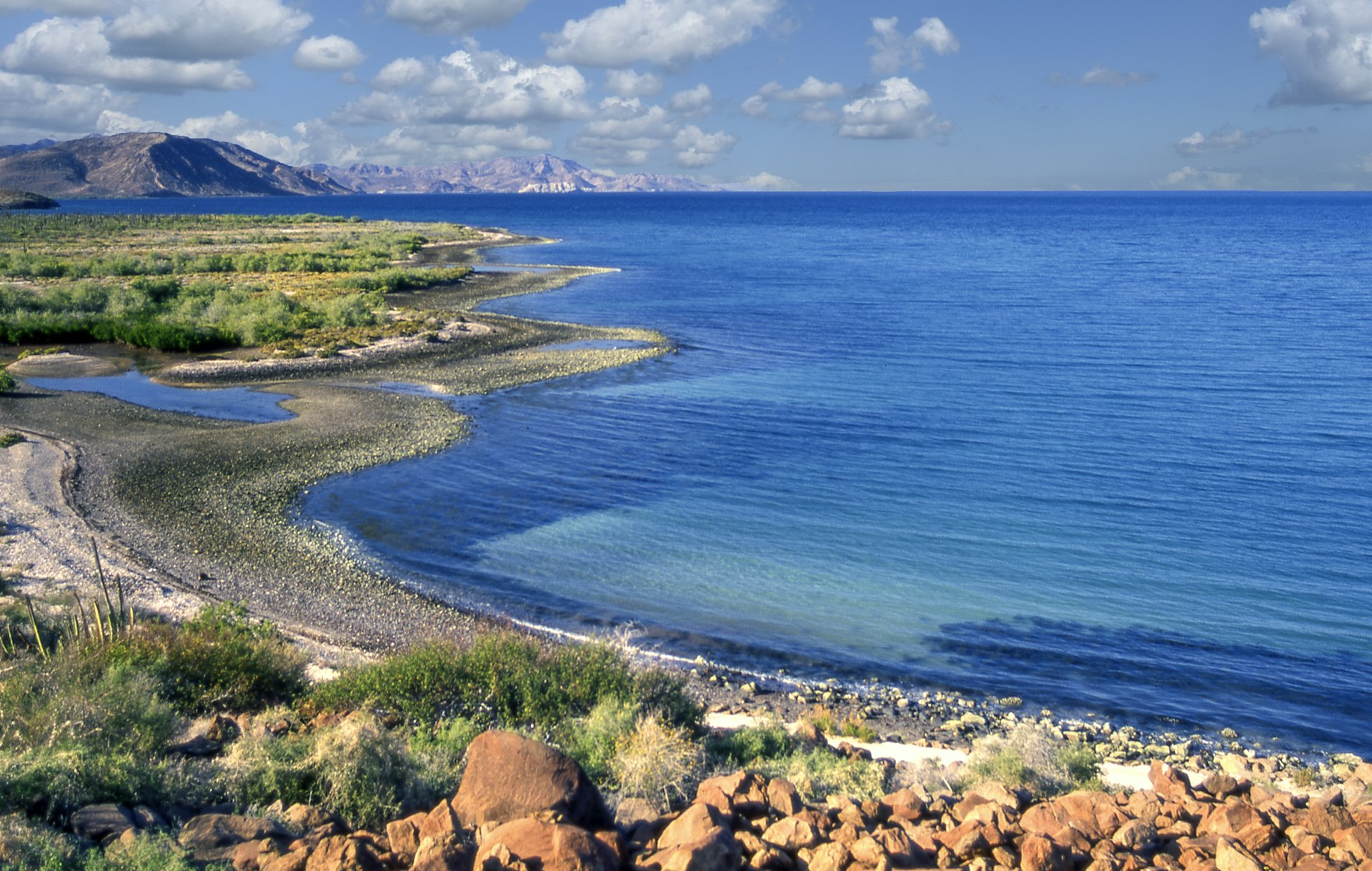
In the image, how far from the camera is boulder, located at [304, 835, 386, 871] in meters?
6.67

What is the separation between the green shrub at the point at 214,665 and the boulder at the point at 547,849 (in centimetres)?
566

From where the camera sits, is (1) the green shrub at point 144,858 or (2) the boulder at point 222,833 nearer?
(1) the green shrub at point 144,858

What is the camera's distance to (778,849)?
7250mm

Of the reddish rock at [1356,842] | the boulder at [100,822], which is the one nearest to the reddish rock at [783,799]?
the reddish rock at [1356,842]

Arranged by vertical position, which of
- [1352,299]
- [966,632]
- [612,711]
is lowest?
[966,632]

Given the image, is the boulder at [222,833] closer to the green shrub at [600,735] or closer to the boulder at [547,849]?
the boulder at [547,849]

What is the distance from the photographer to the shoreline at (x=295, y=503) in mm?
14992

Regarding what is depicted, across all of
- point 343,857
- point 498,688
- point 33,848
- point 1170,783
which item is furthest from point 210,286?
point 1170,783

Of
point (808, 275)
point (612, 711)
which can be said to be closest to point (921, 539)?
point (612, 711)

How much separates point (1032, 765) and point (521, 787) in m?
5.56

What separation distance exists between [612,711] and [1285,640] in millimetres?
13042

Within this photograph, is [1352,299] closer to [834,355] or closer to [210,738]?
[834,355]

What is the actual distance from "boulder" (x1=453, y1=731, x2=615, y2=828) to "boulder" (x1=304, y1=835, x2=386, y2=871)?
906mm

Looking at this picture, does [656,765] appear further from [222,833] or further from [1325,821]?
[1325,821]
